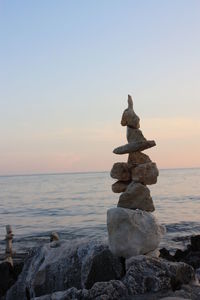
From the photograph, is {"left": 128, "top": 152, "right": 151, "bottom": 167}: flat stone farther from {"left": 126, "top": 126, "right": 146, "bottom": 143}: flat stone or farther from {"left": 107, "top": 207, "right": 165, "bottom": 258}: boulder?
{"left": 107, "top": 207, "right": 165, "bottom": 258}: boulder

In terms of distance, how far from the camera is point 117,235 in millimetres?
10438

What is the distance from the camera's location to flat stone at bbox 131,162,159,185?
36.7ft

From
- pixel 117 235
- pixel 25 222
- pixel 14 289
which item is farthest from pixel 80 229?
pixel 117 235

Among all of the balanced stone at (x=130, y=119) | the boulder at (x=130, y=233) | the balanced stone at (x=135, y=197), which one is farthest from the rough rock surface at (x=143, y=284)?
the balanced stone at (x=130, y=119)

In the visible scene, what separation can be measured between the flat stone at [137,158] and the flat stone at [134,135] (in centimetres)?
33

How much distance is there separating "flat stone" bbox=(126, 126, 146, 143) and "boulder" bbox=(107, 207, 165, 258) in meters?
1.78

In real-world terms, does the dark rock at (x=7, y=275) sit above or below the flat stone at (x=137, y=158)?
below

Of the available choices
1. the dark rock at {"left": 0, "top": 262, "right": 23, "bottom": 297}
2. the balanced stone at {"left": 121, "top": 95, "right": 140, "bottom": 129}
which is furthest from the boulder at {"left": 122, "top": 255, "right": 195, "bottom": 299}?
the dark rock at {"left": 0, "top": 262, "right": 23, "bottom": 297}

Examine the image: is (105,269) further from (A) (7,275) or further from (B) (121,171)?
(A) (7,275)

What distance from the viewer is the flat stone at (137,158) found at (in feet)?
37.6

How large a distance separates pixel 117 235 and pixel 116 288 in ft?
6.44

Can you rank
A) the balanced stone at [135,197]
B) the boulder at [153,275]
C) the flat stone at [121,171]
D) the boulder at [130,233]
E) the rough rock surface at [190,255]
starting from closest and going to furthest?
the boulder at [153,275]
the boulder at [130,233]
the balanced stone at [135,197]
the flat stone at [121,171]
the rough rock surface at [190,255]

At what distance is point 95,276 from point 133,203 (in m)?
1.84

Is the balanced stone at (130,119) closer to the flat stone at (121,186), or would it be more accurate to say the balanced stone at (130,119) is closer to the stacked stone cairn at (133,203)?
the stacked stone cairn at (133,203)
